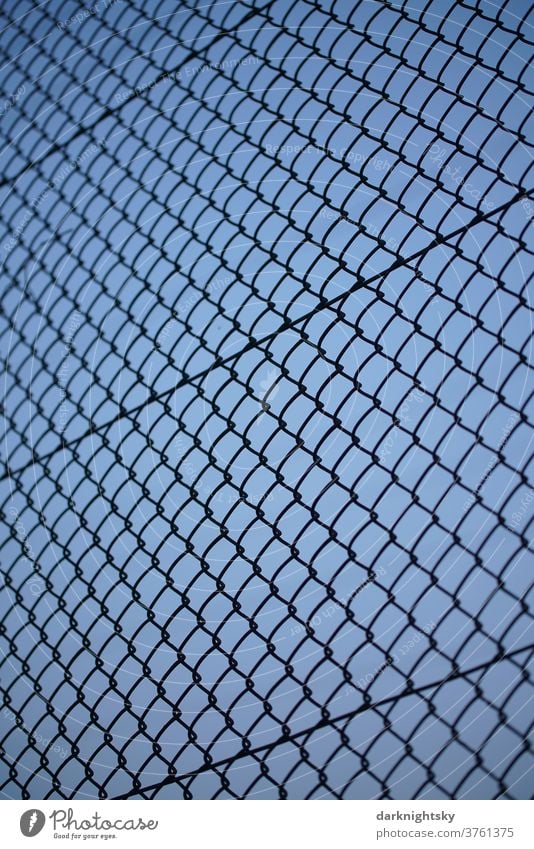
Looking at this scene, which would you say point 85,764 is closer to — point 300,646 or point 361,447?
point 300,646

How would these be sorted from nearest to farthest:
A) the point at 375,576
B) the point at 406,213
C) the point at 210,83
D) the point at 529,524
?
the point at 529,524 < the point at 375,576 < the point at 406,213 < the point at 210,83

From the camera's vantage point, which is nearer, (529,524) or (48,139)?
(529,524)

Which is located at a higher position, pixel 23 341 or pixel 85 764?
pixel 23 341

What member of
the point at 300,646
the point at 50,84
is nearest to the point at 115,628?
the point at 300,646

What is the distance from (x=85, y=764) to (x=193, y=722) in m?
0.40

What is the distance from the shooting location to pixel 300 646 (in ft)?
5.19

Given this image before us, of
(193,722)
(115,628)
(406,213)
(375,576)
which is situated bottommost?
(193,722)

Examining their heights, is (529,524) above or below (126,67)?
below

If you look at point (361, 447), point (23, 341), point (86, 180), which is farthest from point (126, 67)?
point (361, 447)

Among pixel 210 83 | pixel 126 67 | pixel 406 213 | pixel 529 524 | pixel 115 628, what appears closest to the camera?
pixel 529 524

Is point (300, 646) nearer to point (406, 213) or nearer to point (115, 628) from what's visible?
point (115, 628)

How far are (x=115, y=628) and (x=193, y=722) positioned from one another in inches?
14.3

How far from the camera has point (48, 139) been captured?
8.71 feet

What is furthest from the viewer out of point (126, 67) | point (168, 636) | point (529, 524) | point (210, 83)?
point (126, 67)
